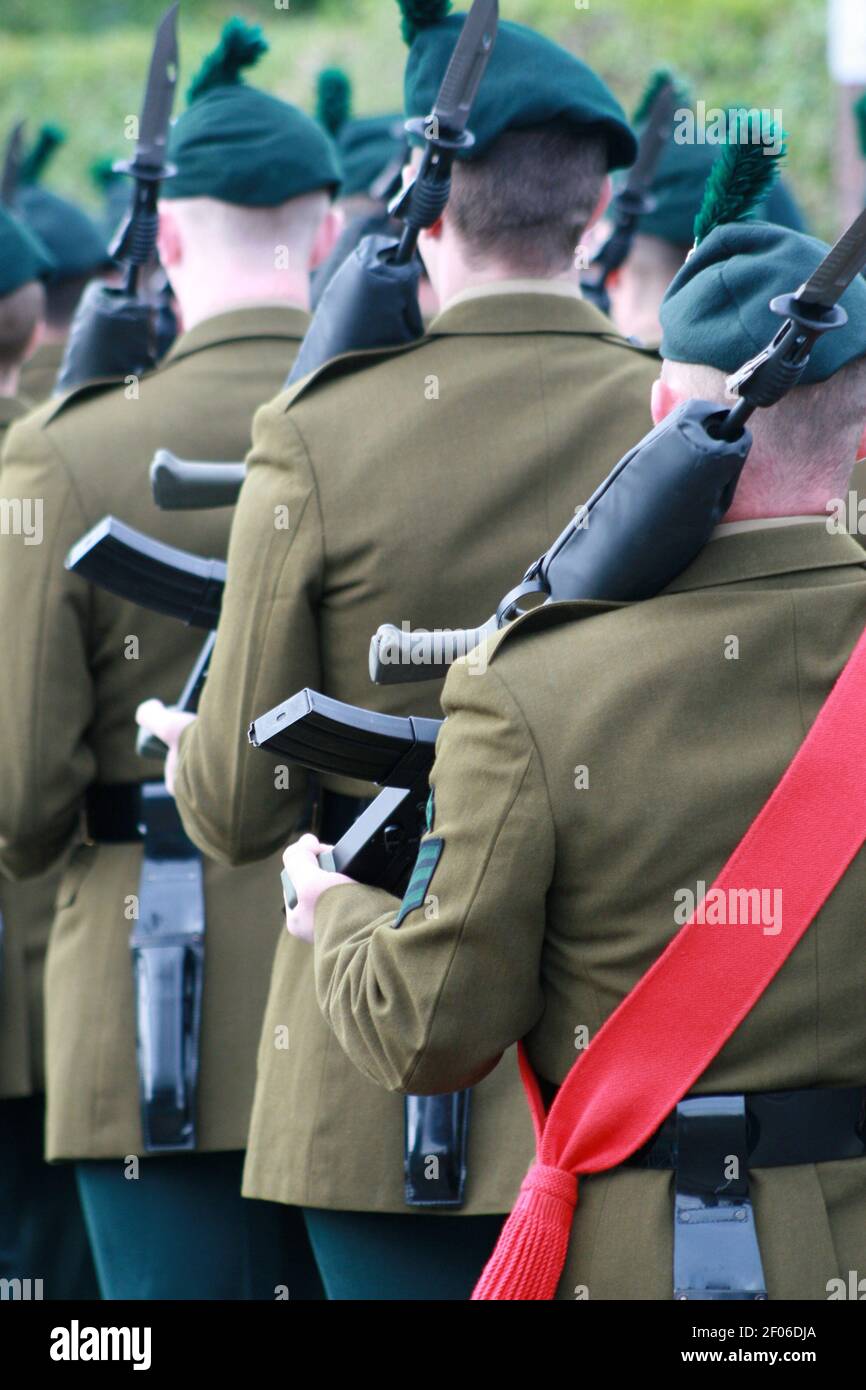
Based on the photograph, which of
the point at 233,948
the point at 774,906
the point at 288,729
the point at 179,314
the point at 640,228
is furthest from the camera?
the point at 179,314

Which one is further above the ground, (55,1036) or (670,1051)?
(55,1036)

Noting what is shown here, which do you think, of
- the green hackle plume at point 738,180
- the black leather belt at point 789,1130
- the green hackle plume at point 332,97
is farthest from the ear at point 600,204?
the green hackle plume at point 332,97

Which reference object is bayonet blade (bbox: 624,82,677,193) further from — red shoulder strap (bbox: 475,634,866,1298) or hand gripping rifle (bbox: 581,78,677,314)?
red shoulder strap (bbox: 475,634,866,1298)

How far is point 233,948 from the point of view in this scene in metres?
3.22

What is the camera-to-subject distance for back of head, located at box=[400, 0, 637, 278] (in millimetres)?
2645

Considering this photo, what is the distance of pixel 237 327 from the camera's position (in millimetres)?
3305

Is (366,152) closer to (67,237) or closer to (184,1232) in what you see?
(67,237)

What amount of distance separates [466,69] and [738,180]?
2.03 ft

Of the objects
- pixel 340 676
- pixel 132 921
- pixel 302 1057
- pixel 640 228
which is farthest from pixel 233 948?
pixel 640 228

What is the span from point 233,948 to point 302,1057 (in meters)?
0.49

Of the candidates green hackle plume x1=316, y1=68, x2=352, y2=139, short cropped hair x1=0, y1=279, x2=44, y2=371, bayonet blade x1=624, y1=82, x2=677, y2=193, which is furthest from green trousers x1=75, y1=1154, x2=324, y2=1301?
green hackle plume x1=316, y1=68, x2=352, y2=139
